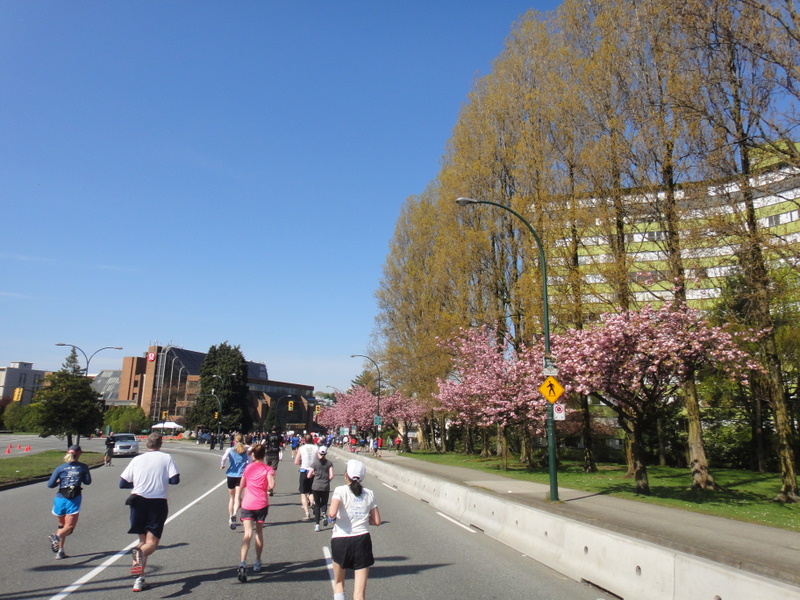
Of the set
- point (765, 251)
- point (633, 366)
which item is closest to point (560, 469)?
point (633, 366)

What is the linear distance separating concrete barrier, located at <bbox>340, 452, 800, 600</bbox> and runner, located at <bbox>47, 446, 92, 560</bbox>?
7.02 metres

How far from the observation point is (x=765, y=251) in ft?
52.6

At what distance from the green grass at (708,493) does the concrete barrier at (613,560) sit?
22.1ft

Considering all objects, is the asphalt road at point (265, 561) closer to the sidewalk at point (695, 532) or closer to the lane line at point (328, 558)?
the lane line at point (328, 558)

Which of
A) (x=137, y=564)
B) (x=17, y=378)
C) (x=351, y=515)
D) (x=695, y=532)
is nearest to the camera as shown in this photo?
(x=351, y=515)

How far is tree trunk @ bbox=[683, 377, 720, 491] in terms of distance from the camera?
19.7 m

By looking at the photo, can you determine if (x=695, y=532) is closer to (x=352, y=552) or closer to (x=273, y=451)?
(x=352, y=552)

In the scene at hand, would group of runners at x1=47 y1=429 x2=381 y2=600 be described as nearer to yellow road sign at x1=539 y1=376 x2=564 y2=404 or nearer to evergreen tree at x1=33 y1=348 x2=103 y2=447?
yellow road sign at x1=539 y1=376 x2=564 y2=404

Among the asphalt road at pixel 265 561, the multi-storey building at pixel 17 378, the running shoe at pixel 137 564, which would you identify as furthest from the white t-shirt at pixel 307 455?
the multi-storey building at pixel 17 378

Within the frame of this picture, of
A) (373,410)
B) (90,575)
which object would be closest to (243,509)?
(90,575)

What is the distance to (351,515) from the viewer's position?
5.76m

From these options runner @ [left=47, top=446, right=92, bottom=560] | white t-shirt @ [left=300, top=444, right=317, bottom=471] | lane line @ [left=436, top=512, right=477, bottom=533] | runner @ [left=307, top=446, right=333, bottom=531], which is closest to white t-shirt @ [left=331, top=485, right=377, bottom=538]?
runner @ [left=47, top=446, right=92, bottom=560]

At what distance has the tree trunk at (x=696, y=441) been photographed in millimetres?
19656

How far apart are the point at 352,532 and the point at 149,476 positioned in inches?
120
